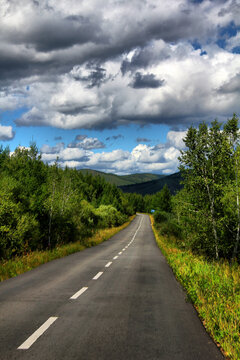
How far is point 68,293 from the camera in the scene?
7.14m

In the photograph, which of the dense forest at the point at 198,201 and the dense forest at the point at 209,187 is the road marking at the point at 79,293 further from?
the dense forest at the point at 209,187

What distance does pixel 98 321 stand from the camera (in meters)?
4.98

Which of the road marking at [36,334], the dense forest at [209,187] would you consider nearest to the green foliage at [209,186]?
the dense forest at [209,187]

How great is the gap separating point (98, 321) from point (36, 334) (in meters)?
1.12

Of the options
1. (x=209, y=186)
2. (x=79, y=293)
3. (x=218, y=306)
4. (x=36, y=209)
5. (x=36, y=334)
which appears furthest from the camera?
(x=36, y=209)

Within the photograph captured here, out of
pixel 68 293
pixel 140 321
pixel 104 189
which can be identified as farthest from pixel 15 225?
pixel 104 189

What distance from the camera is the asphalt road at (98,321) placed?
3801mm

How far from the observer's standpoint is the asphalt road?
150 inches

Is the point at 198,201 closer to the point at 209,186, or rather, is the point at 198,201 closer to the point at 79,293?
the point at 209,186

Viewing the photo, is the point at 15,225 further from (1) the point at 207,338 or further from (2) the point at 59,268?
(1) the point at 207,338

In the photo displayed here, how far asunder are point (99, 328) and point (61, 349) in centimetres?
95

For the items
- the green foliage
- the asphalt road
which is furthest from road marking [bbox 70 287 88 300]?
the green foliage

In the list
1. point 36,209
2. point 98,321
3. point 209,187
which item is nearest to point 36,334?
point 98,321

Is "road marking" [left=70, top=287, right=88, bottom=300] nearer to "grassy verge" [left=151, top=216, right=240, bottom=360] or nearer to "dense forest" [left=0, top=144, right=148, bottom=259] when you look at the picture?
"grassy verge" [left=151, top=216, right=240, bottom=360]
